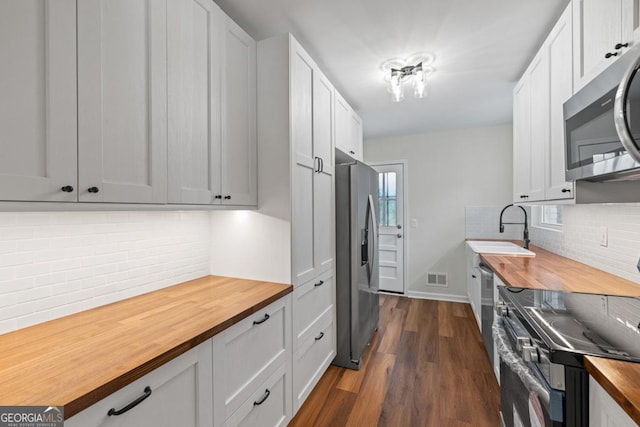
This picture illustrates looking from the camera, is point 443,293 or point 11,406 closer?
point 11,406

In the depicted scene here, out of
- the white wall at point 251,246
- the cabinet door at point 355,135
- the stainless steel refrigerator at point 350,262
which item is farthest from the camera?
the cabinet door at point 355,135

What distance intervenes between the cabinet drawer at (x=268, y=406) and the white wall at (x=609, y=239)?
6.64 ft

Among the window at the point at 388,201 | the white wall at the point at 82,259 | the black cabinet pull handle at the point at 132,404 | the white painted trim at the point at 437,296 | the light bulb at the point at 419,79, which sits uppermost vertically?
the light bulb at the point at 419,79

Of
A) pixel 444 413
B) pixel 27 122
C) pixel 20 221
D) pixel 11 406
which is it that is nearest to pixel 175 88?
pixel 27 122

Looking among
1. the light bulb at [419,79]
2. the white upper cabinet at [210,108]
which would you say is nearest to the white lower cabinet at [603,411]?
the white upper cabinet at [210,108]

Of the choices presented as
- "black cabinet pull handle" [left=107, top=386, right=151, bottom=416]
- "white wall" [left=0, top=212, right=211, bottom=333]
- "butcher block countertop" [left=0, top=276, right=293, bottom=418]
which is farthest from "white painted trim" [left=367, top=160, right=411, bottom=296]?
"black cabinet pull handle" [left=107, top=386, right=151, bottom=416]

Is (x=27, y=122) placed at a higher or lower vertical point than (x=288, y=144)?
lower

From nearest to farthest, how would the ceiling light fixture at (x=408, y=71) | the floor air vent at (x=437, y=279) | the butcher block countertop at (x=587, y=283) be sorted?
1. the butcher block countertop at (x=587, y=283)
2. the ceiling light fixture at (x=408, y=71)
3. the floor air vent at (x=437, y=279)

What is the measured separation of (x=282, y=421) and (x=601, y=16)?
258cm

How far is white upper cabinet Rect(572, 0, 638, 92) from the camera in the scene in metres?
1.10

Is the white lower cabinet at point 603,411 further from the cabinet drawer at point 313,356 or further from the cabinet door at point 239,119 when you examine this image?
the cabinet door at point 239,119

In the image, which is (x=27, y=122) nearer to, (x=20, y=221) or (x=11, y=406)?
(x=20, y=221)

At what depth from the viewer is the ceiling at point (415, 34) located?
1632 millimetres

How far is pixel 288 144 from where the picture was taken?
5.58ft
